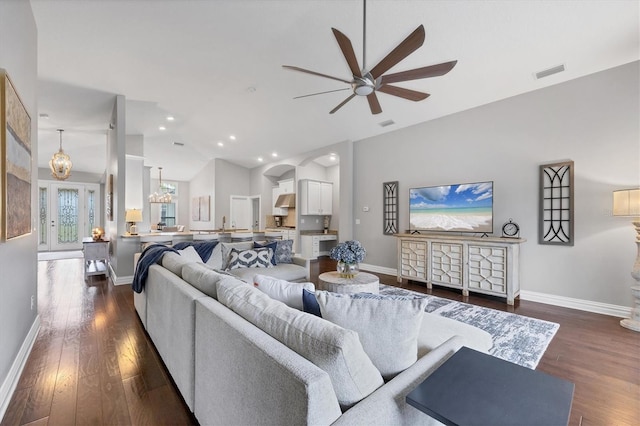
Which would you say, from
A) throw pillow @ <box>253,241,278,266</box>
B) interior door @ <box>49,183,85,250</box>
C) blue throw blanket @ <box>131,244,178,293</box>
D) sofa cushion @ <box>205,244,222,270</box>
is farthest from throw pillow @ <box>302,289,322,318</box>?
interior door @ <box>49,183,85,250</box>

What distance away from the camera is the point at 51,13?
2.98 meters

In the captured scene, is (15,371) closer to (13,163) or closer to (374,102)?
(13,163)

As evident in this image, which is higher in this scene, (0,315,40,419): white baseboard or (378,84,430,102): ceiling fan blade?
(378,84,430,102): ceiling fan blade

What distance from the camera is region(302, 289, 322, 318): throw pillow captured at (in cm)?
144

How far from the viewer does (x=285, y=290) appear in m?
1.68

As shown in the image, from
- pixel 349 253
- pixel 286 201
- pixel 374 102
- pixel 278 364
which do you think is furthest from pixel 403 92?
pixel 286 201

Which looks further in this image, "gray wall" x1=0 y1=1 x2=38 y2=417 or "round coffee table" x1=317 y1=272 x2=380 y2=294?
"round coffee table" x1=317 y1=272 x2=380 y2=294

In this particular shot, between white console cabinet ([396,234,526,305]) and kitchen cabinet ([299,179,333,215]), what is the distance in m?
3.40

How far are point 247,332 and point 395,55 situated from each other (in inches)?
92.0

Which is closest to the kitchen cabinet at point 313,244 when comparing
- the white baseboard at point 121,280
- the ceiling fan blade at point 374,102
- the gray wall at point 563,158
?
the gray wall at point 563,158

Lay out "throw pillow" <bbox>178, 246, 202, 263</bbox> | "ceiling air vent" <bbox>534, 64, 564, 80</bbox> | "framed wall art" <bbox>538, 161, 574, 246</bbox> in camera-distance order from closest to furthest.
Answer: "throw pillow" <bbox>178, 246, 202, 263</bbox> → "ceiling air vent" <bbox>534, 64, 564, 80</bbox> → "framed wall art" <bbox>538, 161, 574, 246</bbox>

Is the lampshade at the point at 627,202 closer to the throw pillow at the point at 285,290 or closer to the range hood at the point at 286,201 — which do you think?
the throw pillow at the point at 285,290

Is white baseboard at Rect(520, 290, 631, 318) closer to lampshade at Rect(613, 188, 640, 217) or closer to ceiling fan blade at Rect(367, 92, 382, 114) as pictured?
lampshade at Rect(613, 188, 640, 217)

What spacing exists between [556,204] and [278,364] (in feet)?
14.9
